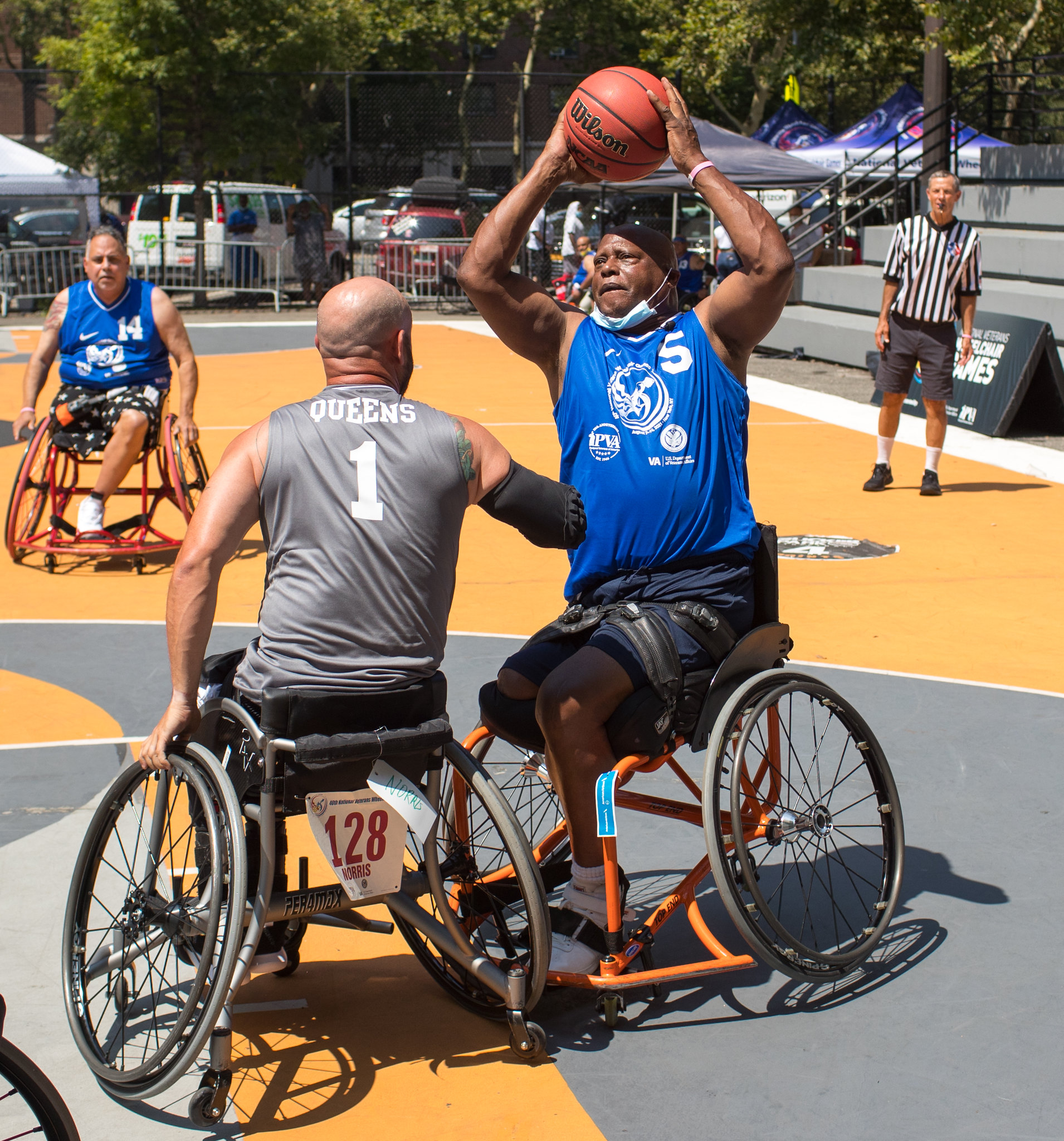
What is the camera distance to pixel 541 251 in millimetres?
24672

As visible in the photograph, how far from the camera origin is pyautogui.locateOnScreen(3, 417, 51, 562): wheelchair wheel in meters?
8.09

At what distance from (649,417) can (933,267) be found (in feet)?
21.1

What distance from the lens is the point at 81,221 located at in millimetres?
26734

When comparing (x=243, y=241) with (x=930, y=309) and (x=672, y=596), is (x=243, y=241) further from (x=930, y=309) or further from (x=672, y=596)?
(x=672, y=596)

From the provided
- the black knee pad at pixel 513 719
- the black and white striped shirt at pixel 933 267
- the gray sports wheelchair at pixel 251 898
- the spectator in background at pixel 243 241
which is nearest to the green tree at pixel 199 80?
the spectator in background at pixel 243 241

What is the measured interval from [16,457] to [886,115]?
78.9 feet

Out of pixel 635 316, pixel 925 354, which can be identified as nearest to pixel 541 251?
pixel 925 354

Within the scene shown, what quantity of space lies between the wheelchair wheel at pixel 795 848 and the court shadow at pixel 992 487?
19.3 ft

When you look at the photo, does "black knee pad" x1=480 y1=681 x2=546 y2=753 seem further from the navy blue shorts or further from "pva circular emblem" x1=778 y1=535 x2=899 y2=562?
"pva circular emblem" x1=778 y1=535 x2=899 y2=562

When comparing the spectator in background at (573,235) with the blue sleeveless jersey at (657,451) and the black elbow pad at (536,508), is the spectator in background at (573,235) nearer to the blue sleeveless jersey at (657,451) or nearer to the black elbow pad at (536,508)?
the blue sleeveless jersey at (657,451)

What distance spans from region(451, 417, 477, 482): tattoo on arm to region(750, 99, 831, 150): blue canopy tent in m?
30.1

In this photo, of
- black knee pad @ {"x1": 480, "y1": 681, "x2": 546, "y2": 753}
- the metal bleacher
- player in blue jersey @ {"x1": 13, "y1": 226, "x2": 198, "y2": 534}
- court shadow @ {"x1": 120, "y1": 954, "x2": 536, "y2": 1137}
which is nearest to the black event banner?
the metal bleacher

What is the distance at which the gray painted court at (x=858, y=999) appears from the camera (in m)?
3.07

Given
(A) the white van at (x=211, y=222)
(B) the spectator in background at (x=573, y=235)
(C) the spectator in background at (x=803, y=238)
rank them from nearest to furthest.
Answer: (B) the spectator in background at (x=573, y=235)
(C) the spectator in background at (x=803, y=238)
(A) the white van at (x=211, y=222)
